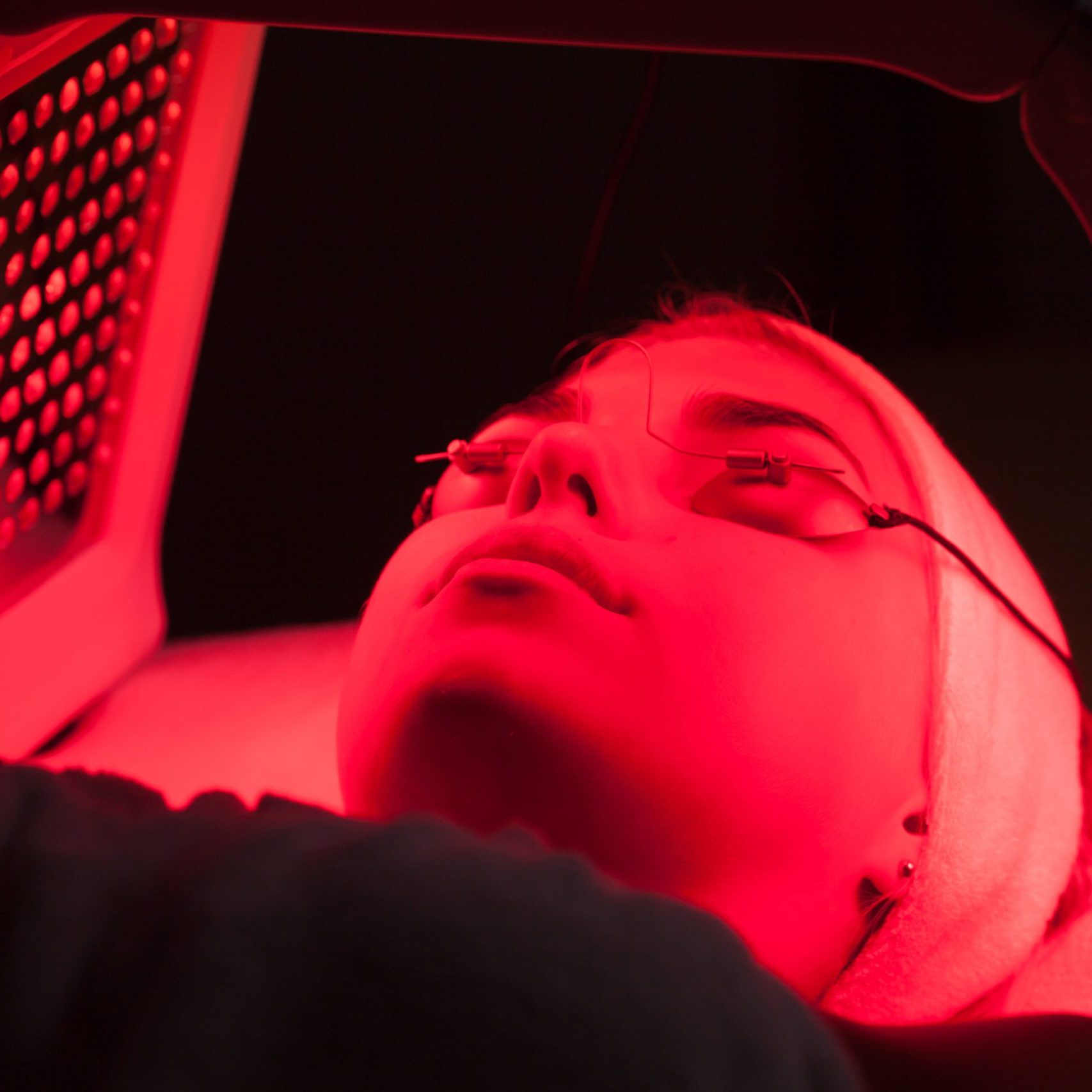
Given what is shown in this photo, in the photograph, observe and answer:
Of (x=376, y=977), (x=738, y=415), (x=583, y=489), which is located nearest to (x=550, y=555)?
(x=583, y=489)

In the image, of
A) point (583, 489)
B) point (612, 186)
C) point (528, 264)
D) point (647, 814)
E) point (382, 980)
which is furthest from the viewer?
point (528, 264)

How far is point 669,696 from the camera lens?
0.58 metres

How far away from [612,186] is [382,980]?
37.9 inches

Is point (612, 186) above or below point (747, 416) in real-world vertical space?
above

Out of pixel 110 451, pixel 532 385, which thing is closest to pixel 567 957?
pixel 110 451

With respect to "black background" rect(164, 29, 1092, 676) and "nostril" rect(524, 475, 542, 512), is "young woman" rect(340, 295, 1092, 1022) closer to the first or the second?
"nostril" rect(524, 475, 542, 512)

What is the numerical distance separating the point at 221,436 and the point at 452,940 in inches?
39.5

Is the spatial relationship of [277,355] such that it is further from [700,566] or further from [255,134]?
[700,566]

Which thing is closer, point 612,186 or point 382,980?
point 382,980

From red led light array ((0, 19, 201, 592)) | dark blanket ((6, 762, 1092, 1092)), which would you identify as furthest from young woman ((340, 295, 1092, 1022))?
red led light array ((0, 19, 201, 592))

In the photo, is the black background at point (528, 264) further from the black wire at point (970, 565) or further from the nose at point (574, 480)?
the nose at point (574, 480)

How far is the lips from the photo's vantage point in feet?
1.98

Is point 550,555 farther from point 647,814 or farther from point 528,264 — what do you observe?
point 528,264

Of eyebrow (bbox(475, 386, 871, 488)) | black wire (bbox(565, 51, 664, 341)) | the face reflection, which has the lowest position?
the face reflection
